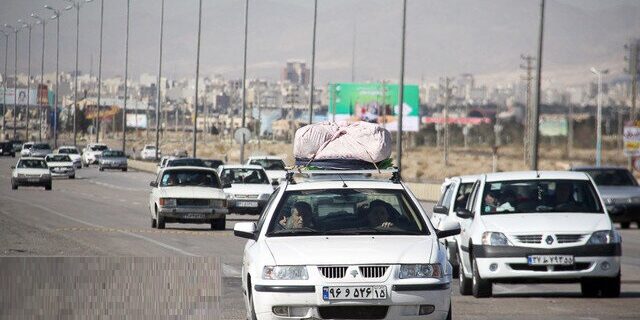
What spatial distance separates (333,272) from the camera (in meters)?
12.6

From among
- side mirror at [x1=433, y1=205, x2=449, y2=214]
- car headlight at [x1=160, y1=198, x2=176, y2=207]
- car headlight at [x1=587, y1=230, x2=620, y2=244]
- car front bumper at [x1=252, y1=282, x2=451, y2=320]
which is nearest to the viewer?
car front bumper at [x1=252, y1=282, x2=451, y2=320]

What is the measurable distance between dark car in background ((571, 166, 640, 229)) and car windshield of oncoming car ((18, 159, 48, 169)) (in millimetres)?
30668

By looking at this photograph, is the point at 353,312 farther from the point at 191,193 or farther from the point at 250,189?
the point at 250,189

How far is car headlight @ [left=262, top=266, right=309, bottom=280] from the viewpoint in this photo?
41.6ft

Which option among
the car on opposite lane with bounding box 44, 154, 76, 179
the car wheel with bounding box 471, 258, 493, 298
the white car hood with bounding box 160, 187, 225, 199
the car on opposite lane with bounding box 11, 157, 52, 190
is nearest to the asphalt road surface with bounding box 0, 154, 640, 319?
the car wheel with bounding box 471, 258, 493, 298

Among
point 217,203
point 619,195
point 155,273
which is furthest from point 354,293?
point 619,195

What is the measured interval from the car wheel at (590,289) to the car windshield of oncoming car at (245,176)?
2401 cm

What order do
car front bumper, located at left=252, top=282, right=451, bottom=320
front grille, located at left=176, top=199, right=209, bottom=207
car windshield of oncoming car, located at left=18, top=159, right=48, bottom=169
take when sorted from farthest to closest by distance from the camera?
1. car windshield of oncoming car, located at left=18, top=159, right=48, bottom=169
2. front grille, located at left=176, top=199, right=209, bottom=207
3. car front bumper, located at left=252, top=282, right=451, bottom=320

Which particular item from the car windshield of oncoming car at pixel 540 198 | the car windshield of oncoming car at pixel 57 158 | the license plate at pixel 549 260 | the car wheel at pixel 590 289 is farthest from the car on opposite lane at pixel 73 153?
the license plate at pixel 549 260

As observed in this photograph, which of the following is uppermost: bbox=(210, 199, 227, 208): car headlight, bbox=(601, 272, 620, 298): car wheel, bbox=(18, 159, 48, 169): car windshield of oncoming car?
bbox=(601, 272, 620, 298): car wheel

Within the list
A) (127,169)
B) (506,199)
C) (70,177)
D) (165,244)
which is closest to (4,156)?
(127,169)

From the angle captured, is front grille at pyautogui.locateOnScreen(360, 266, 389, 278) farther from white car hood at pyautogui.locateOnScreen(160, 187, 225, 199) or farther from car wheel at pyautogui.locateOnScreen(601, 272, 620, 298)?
white car hood at pyautogui.locateOnScreen(160, 187, 225, 199)

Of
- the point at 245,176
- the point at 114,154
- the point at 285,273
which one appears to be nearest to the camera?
the point at 285,273

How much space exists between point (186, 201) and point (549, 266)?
18411mm
